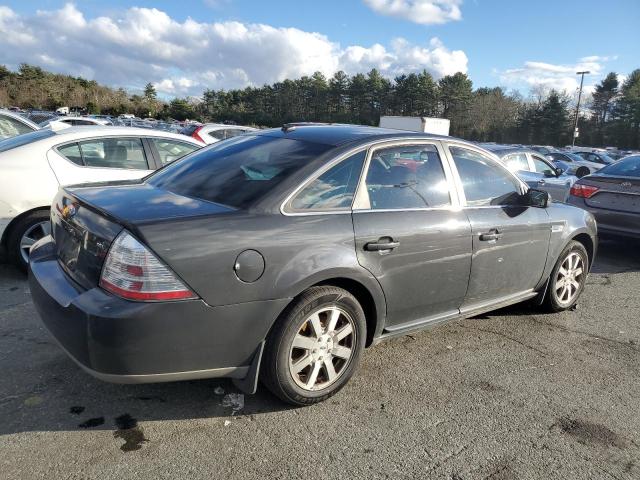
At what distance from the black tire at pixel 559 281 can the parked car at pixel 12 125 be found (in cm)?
872

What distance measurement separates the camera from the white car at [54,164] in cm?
483

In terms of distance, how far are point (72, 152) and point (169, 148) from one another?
1.11m

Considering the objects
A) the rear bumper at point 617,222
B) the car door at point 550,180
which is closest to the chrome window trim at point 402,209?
the rear bumper at point 617,222

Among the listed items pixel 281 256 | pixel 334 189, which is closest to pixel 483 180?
pixel 334 189

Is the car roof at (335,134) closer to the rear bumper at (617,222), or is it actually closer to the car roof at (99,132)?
the car roof at (99,132)

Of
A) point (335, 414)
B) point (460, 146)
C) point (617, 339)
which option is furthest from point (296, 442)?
point (617, 339)

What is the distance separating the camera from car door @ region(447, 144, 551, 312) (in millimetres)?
3828

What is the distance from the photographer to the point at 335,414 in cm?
301

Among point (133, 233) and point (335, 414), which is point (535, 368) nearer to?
point (335, 414)

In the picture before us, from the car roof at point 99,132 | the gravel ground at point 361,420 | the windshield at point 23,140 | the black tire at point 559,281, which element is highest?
the car roof at point 99,132

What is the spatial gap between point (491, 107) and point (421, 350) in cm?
7823

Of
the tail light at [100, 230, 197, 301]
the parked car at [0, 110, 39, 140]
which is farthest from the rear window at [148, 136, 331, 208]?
the parked car at [0, 110, 39, 140]

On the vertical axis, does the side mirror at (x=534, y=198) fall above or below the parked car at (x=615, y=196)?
above

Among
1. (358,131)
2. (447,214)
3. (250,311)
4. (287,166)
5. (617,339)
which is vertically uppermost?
(358,131)
